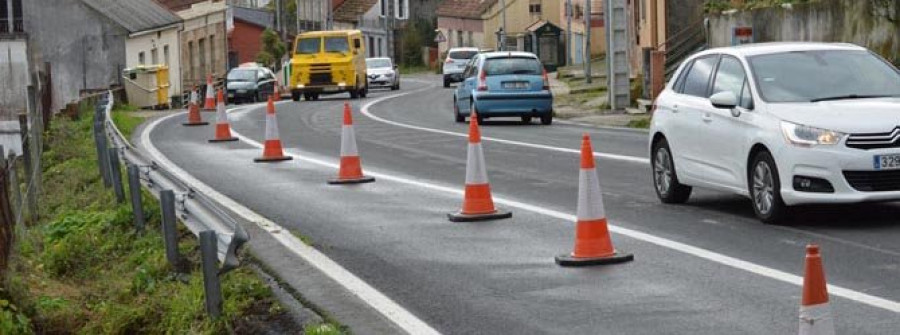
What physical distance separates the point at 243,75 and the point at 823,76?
48.5 meters

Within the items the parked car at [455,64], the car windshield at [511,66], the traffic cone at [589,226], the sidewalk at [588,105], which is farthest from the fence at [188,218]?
the parked car at [455,64]

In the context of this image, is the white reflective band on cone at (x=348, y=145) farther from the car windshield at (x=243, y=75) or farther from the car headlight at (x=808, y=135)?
the car windshield at (x=243, y=75)

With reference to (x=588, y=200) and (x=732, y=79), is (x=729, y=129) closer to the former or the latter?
(x=732, y=79)

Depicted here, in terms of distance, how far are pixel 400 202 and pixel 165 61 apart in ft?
160

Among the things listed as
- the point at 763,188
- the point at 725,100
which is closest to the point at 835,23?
the point at 725,100

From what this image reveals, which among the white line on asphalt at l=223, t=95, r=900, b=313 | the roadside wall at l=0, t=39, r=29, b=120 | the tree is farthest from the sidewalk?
the tree

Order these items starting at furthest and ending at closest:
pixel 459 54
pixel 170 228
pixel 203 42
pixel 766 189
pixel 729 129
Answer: pixel 459 54
pixel 203 42
pixel 729 129
pixel 766 189
pixel 170 228

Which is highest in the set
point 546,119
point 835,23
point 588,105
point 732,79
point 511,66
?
point 835,23

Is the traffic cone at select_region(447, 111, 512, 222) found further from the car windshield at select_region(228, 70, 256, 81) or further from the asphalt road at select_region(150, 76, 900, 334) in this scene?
the car windshield at select_region(228, 70, 256, 81)

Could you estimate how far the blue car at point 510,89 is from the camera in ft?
108

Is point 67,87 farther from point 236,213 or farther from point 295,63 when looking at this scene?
point 236,213

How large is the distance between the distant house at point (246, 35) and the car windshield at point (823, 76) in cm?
8070

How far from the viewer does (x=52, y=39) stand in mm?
59375

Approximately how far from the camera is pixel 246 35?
95062 mm
